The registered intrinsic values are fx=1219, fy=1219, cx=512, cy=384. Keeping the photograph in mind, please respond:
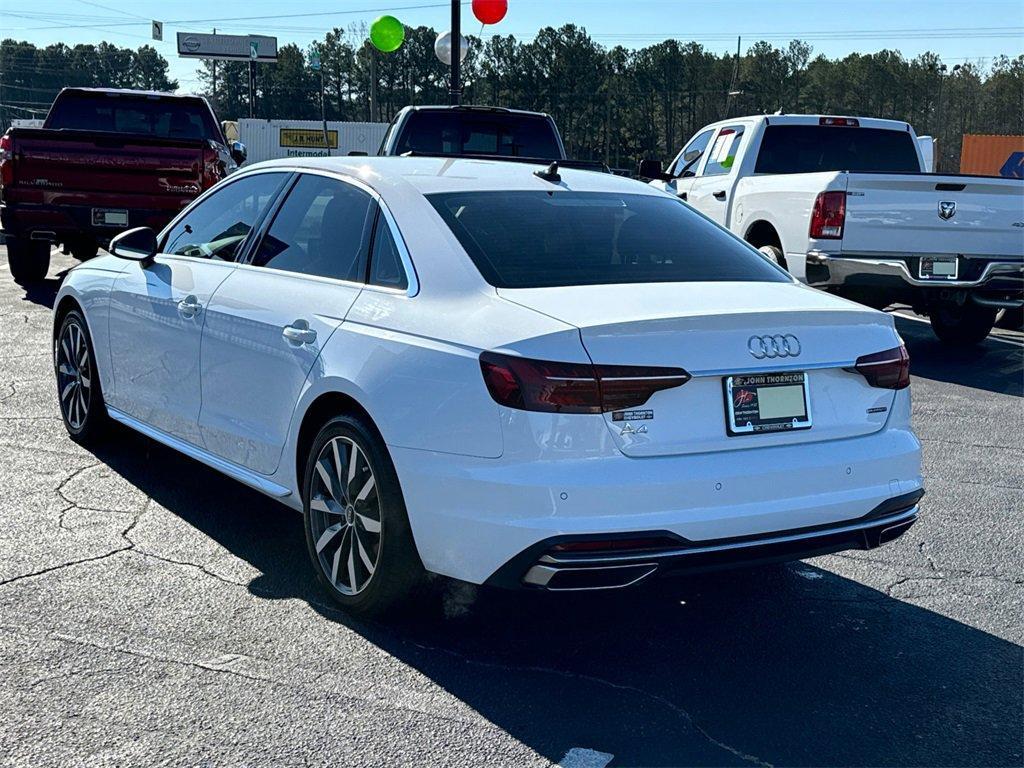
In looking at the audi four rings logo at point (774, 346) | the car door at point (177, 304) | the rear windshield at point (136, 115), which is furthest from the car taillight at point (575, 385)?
the rear windshield at point (136, 115)

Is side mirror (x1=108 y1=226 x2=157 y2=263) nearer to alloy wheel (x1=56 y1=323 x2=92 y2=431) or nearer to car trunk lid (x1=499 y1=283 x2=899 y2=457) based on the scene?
alloy wheel (x1=56 y1=323 x2=92 y2=431)

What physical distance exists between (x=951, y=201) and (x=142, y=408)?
708 cm

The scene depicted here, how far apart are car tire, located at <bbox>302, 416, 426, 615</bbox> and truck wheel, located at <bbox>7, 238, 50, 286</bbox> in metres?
10.1

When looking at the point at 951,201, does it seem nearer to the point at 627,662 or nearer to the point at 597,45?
the point at 627,662

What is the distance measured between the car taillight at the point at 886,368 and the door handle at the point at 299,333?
1900 mm

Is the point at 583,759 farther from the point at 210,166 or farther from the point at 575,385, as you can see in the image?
the point at 210,166

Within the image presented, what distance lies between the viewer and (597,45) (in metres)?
137

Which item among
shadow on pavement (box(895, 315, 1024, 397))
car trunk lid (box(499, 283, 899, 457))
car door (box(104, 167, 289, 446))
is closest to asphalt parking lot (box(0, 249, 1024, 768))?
car door (box(104, 167, 289, 446))

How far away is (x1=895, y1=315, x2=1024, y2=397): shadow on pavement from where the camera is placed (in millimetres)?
9750

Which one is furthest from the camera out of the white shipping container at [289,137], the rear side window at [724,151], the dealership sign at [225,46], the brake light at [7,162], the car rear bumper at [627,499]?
the dealership sign at [225,46]

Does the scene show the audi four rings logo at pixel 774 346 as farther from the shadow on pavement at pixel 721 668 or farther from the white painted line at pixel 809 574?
the white painted line at pixel 809 574

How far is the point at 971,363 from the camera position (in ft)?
35.3

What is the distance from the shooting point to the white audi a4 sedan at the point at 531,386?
3576mm

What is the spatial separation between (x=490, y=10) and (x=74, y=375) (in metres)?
13.1
